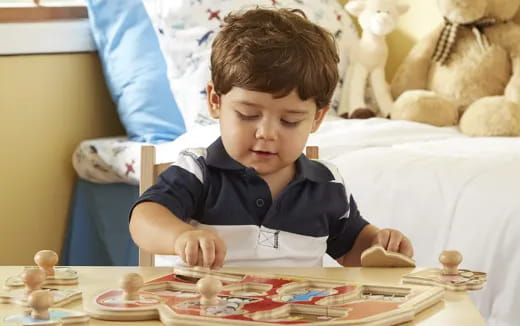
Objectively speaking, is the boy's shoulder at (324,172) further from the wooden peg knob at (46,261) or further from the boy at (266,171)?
the wooden peg knob at (46,261)

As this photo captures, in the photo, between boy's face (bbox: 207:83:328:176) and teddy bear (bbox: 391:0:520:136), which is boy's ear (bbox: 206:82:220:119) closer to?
boy's face (bbox: 207:83:328:176)

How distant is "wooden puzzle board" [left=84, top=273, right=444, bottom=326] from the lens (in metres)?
0.89

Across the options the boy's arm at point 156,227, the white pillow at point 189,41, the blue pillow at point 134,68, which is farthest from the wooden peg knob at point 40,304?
the blue pillow at point 134,68

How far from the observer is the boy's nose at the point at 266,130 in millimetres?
1313

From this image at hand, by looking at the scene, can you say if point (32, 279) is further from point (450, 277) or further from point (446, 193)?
point (446, 193)

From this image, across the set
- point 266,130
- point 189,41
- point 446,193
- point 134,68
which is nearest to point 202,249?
point 266,130

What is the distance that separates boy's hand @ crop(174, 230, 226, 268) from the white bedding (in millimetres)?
776

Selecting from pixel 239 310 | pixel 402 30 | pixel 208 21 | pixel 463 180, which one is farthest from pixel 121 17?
pixel 239 310

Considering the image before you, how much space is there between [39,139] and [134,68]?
1.03 feet

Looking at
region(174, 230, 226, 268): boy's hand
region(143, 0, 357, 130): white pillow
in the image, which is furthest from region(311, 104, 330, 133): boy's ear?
region(143, 0, 357, 130): white pillow

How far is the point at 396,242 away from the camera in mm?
1316

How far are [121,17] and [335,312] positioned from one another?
2028 mm

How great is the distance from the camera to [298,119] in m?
1.34

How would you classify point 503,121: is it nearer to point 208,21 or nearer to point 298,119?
point 208,21
